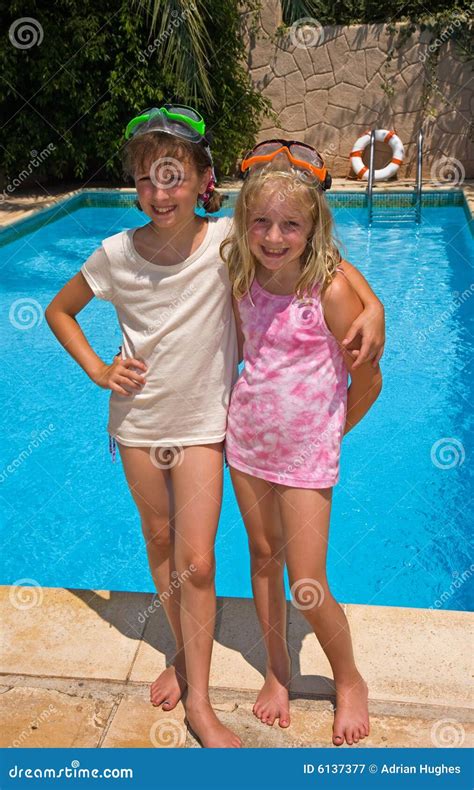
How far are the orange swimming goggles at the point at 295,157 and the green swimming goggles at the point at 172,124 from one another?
0.48 ft

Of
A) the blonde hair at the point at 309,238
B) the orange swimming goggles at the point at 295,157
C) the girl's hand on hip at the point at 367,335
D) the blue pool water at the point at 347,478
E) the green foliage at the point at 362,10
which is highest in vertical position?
the green foliage at the point at 362,10

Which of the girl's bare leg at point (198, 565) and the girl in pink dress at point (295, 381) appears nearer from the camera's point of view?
the girl in pink dress at point (295, 381)

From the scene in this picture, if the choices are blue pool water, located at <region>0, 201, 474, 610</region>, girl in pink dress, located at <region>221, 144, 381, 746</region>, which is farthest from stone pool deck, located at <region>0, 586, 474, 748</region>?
blue pool water, located at <region>0, 201, 474, 610</region>

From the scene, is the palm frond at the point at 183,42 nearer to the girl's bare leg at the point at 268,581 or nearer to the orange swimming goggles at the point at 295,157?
the orange swimming goggles at the point at 295,157

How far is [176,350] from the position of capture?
1983 millimetres

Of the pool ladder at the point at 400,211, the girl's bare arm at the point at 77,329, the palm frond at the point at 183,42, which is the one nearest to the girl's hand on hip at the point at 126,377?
the girl's bare arm at the point at 77,329

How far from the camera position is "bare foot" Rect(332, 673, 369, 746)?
202 cm

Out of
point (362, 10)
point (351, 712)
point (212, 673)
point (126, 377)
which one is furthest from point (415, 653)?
point (362, 10)

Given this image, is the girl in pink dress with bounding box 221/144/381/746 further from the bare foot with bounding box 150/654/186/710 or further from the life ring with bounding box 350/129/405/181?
the life ring with bounding box 350/129/405/181

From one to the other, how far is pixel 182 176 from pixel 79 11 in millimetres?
8922

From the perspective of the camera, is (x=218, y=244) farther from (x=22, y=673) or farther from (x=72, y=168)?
(x=72, y=168)

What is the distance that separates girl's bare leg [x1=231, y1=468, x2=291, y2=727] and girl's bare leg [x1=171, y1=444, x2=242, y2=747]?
0.08m

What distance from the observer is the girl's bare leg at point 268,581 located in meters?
2.03

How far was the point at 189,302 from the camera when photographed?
1.95 metres
